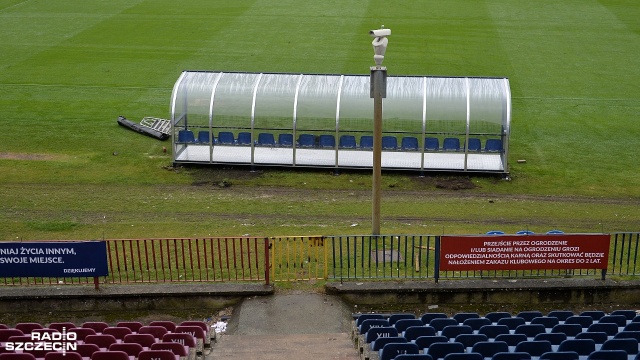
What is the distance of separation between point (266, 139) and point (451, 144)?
5.75 metres

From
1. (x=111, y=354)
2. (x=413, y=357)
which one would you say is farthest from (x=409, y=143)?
(x=111, y=354)

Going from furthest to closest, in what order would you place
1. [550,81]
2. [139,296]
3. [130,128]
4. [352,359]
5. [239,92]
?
[550,81]
[130,128]
[239,92]
[139,296]
[352,359]

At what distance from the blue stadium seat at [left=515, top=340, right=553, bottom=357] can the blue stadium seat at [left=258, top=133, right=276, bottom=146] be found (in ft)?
48.3

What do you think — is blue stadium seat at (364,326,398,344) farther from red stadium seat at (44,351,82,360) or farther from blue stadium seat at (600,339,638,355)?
red stadium seat at (44,351,82,360)

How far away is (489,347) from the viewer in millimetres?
12875

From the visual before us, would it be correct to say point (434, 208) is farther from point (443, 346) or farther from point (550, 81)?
point (550, 81)

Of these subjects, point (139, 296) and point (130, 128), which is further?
point (130, 128)

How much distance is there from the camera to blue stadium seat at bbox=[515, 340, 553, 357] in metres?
12.9

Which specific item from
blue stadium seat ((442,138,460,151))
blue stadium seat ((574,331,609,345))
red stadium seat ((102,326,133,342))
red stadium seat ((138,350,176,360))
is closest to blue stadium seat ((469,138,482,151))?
blue stadium seat ((442,138,460,151))

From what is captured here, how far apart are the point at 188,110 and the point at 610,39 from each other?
84.2 feet

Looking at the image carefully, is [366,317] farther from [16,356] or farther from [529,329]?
[16,356]

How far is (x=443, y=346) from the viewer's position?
42.0 feet

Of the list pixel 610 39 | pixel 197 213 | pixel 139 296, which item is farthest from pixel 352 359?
pixel 610 39

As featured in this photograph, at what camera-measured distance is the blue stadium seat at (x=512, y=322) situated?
1429 centimetres
